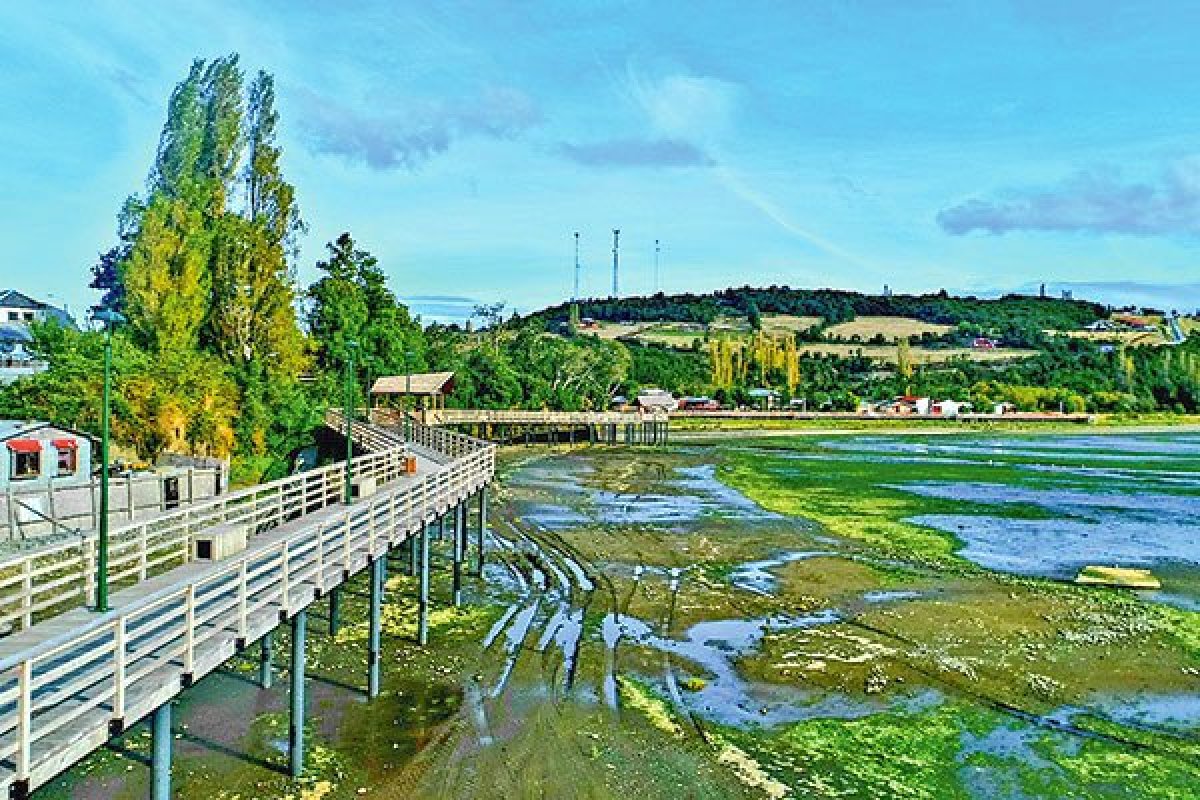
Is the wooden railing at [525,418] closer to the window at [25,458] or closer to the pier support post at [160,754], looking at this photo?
the window at [25,458]

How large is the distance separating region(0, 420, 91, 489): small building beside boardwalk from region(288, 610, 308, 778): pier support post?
14.8 meters

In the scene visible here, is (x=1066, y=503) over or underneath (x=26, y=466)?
underneath

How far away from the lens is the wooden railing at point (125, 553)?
37.8 ft

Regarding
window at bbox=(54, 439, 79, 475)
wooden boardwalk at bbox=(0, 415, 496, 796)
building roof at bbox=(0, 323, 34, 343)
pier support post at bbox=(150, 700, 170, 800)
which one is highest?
building roof at bbox=(0, 323, 34, 343)

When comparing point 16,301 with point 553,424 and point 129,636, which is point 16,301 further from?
point 129,636

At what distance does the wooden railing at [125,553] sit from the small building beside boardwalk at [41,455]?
4512 millimetres

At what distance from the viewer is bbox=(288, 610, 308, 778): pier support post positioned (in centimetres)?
1360

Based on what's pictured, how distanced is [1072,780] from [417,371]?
64142 millimetres

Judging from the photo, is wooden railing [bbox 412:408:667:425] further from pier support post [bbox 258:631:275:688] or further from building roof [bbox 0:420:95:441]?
pier support post [bbox 258:631:275:688]

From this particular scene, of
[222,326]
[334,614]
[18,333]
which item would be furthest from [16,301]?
[334,614]

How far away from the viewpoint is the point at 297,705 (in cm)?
1375

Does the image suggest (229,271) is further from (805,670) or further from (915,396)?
(915,396)

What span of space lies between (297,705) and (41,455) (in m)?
17.5

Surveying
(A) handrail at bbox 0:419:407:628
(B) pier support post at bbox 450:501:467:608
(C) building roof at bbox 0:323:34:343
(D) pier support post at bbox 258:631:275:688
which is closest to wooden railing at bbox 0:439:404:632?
(A) handrail at bbox 0:419:407:628
